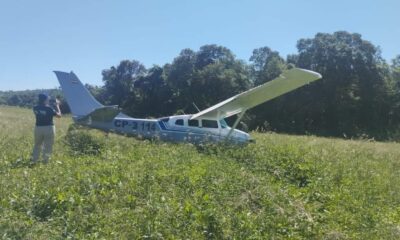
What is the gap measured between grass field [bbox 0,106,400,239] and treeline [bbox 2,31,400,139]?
1385 inches

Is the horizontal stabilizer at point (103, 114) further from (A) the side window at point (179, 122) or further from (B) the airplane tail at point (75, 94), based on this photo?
(A) the side window at point (179, 122)

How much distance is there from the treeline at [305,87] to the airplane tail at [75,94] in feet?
98.9

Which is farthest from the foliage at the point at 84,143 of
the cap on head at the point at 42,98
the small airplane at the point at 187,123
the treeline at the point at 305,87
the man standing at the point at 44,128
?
the treeline at the point at 305,87

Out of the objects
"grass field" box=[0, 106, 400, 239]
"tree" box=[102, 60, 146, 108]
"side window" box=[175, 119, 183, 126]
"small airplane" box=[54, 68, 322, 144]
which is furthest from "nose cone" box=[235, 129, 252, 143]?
"tree" box=[102, 60, 146, 108]

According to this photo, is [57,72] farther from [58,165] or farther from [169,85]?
[169,85]

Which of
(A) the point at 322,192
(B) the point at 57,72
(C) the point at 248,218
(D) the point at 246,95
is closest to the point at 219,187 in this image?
(C) the point at 248,218

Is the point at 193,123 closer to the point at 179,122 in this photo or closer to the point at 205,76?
the point at 179,122

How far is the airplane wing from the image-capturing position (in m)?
13.0

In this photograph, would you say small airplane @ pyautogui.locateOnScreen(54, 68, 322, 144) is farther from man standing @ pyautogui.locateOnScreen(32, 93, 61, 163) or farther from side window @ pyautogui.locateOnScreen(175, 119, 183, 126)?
man standing @ pyautogui.locateOnScreen(32, 93, 61, 163)

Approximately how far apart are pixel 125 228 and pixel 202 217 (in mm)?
1166

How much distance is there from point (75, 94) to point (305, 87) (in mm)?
40806

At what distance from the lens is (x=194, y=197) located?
22.7 feet

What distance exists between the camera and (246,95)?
1474 centimetres

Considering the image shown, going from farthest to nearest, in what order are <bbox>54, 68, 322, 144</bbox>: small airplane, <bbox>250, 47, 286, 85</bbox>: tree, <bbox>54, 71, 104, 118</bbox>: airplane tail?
<bbox>250, 47, 286, 85</bbox>: tree < <bbox>54, 71, 104, 118</bbox>: airplane tail < <bbox>54, 68, 322, 144</bbox>: small airplane
